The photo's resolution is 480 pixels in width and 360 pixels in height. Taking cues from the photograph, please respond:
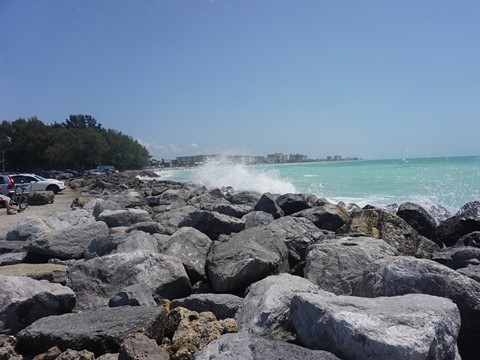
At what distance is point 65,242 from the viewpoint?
6.32 meters

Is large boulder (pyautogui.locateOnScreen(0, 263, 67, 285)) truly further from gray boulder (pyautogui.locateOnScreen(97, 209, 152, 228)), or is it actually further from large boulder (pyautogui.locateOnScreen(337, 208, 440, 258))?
large boulder (pyautogui.locateOnScreen(337, 208, 440, 258))

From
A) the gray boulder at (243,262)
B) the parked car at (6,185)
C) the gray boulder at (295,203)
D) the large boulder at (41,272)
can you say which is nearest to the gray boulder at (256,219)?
the gray boulder at (295,203)

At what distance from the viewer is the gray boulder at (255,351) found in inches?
99.6

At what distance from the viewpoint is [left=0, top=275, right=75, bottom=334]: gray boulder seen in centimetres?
372

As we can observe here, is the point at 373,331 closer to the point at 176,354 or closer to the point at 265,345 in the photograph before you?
the point at 265,345

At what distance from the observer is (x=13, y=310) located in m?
3.74

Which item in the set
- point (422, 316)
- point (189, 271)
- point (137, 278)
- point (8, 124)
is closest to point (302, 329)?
point (422, 316)

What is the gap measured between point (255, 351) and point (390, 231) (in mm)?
4846

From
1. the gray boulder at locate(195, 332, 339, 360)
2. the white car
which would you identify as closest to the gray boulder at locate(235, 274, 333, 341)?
the gray boulder at locate(195, 332, 339, 360)

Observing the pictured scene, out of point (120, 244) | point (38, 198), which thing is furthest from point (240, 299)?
point (38, 198)

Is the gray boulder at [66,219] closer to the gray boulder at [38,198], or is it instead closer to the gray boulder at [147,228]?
the gray boulder at [147,228]

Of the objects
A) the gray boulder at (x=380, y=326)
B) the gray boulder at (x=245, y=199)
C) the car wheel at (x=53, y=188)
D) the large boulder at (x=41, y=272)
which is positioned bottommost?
the car wheel at (x=53, y=188)

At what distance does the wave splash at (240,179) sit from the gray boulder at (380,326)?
77.6 ft

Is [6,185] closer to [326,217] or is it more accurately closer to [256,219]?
[256,219]
